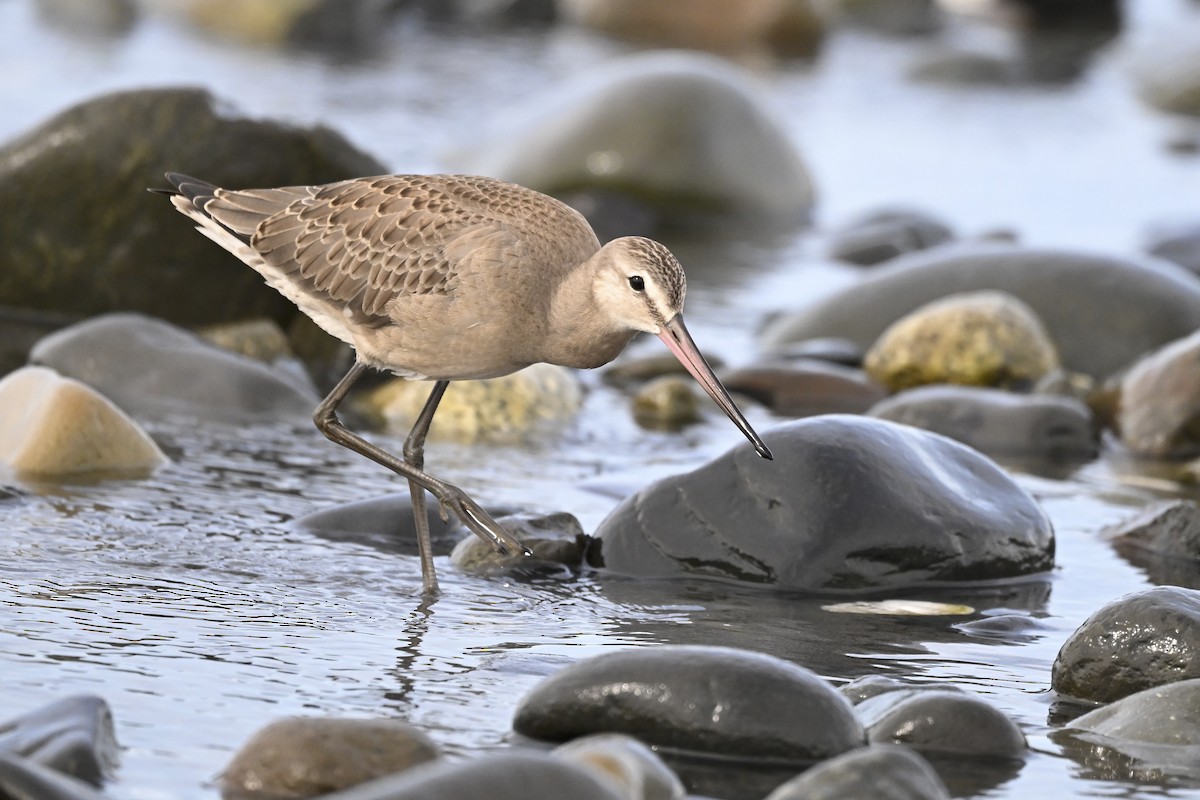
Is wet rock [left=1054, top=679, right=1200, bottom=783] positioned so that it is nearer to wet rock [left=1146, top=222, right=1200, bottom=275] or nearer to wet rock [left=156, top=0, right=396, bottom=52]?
wet rock [left=1146, top=222, right=1200, bottom=275]

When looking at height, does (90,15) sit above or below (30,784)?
above

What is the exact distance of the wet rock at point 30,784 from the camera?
4.56m

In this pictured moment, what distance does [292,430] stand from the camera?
9.64m

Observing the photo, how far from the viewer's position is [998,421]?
10016 mm

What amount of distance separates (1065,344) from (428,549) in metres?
5.89

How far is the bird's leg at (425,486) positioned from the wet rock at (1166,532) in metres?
2.85

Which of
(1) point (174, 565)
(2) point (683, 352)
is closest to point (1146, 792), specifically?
(2) point (683, 352)

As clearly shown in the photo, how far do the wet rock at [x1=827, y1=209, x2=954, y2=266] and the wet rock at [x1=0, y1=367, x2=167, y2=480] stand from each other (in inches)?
312

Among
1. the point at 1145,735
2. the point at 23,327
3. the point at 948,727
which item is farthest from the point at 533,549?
the point at 23,327

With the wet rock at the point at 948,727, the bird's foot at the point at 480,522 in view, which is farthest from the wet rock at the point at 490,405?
the wet rock at the point at 948,727

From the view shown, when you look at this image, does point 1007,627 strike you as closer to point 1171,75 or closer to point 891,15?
point 1171,75

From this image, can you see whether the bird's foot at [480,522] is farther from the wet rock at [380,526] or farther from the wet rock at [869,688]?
the wet rock at [869,688]

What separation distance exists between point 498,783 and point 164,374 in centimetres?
595

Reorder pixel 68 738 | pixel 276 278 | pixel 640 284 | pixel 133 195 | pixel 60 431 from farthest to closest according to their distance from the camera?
1. pixel 133 195
2. pixel 60 431
3. pixel 276 278
4. pixel 640 284
5. pixel 68 738
